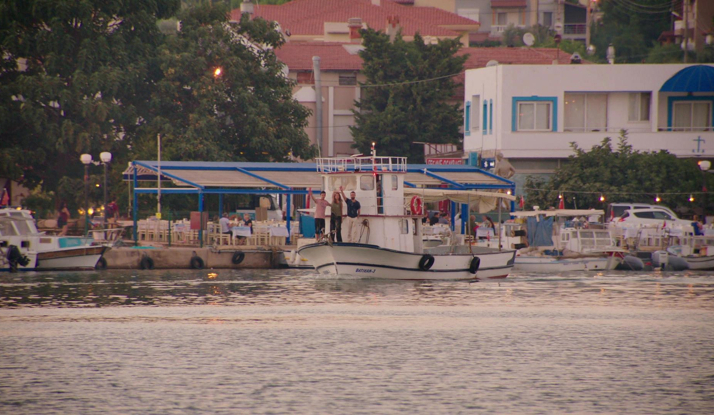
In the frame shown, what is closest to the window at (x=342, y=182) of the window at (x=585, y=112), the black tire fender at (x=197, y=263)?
the black tire fender at (x=197, y=263)

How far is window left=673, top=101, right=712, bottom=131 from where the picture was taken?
56.0 meters

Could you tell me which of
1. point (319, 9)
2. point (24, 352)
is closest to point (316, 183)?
point (24, 352)

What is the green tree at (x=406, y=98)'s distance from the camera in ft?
227

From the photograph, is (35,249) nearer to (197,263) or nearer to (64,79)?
(197,263)

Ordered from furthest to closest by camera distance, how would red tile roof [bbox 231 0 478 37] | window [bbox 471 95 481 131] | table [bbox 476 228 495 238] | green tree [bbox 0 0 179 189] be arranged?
red tile roof [bbox 231 0 478 37] → window [bbox 471 95 481 131] → green tree [bbox 0 0 179 189] → table [bbox 476 228 495 238]

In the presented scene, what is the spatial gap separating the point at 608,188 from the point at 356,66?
94.7 ft

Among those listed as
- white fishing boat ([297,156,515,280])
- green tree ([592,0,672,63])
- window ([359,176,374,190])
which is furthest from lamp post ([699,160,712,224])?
green tree ([592,0,672,63])

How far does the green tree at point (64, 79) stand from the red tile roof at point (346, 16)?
36.7 m

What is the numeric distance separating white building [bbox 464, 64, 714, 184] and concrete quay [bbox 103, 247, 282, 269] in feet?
64.1

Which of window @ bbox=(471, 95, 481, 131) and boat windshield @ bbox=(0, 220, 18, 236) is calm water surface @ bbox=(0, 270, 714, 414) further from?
window @ bbox=(471, 95, 481, 131)

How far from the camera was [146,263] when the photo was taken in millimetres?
38688

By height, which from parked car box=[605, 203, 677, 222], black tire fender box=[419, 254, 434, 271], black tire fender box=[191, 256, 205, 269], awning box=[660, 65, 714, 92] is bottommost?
black tire fender box=[191, 256, 205, 269]

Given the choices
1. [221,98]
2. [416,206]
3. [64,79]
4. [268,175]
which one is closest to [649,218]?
[416,206]

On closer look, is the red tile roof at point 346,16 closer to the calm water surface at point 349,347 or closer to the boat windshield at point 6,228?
the boat windshield at point 6,228
